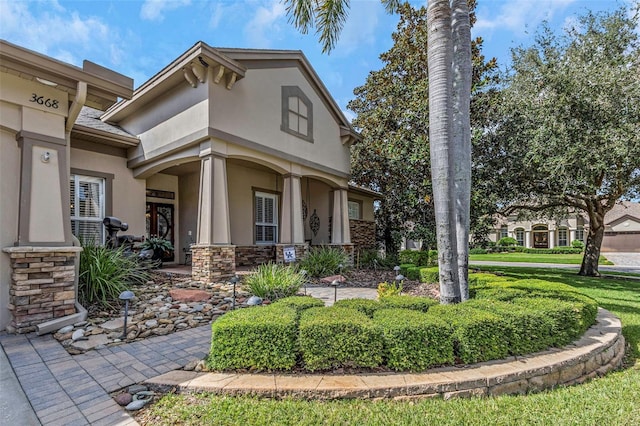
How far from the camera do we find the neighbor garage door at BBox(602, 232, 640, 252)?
30312 mm

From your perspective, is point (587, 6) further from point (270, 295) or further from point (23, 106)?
point (23, 106)

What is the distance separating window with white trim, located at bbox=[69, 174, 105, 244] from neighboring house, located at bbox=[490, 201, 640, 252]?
3118 cm

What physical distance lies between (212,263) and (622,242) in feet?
130

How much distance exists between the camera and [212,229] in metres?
8.12

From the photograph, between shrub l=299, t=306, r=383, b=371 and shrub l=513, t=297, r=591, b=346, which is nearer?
shrub l=299, t=306, r=383, b=371

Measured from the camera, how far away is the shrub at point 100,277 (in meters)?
6.02

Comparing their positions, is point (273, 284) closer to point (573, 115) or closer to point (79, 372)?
point (79, 372)

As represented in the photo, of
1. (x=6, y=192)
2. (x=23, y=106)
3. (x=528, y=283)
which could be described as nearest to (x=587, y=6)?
(x=528, y=283)

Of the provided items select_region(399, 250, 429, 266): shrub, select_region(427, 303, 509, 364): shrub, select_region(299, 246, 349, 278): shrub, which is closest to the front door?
select_region(299, 246, 349, 278): shrub

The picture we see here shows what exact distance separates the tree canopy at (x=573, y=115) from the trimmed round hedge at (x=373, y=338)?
8125 mm

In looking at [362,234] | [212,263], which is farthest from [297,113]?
[362,234]

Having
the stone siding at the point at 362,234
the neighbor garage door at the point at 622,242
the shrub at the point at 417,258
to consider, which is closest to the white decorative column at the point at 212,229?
the shrub at the point at 417,258

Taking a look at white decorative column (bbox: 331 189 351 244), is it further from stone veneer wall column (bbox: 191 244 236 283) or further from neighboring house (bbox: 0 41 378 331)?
stone veneer wall column (bbox: 191 244 236 283)

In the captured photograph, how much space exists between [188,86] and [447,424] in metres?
9.18
